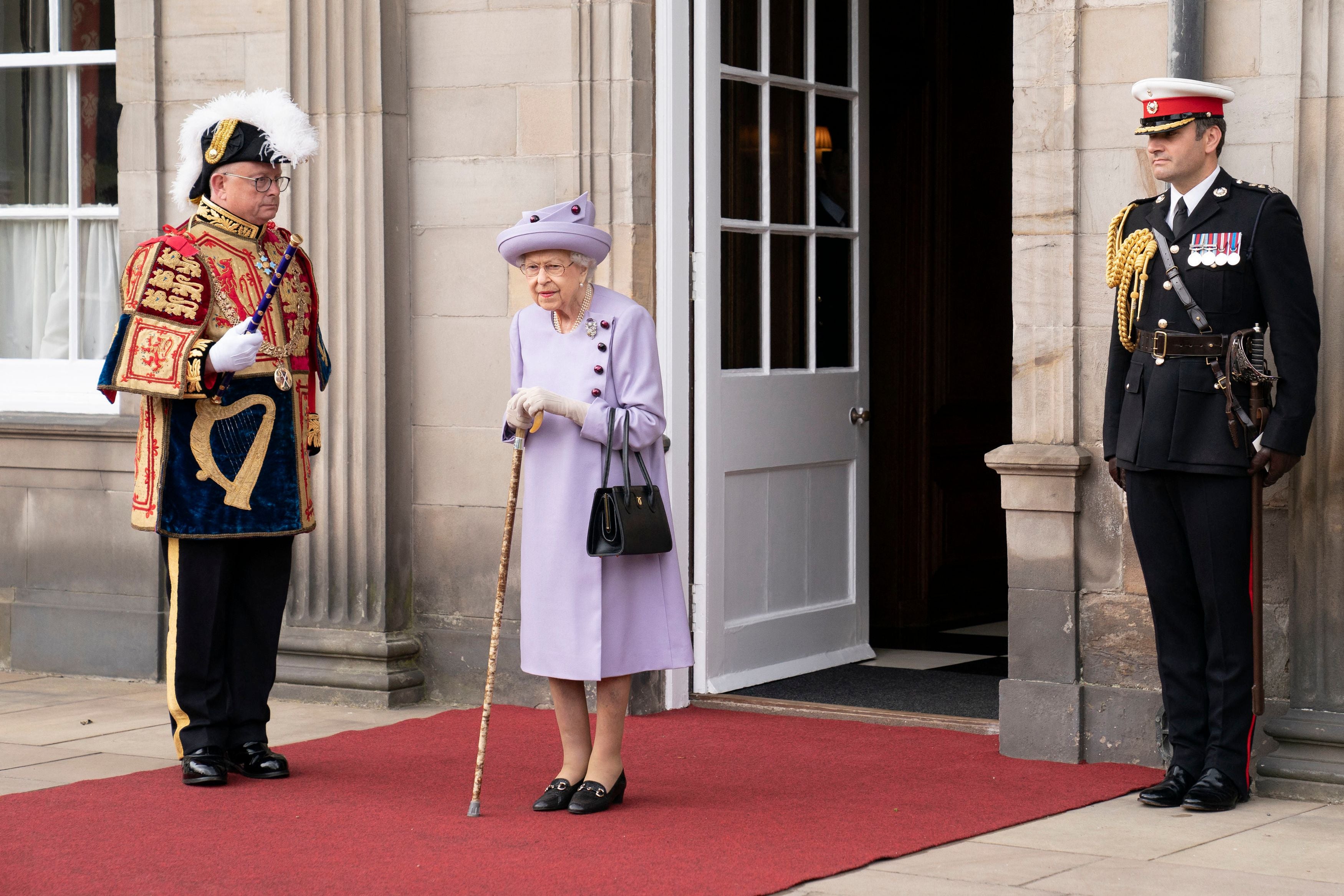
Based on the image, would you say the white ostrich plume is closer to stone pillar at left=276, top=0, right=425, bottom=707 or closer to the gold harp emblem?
the gold harp emblem

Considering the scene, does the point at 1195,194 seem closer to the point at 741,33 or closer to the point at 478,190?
the point at 741,33

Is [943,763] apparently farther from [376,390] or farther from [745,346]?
[376,390]

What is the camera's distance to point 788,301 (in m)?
6.85

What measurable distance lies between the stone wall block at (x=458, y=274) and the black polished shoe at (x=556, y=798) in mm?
2086

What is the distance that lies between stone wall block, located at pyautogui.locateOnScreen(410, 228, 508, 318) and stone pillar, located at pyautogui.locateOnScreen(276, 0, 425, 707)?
56 millimetres

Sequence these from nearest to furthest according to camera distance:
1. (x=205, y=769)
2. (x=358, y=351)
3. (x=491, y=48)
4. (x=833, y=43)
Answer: (x=205, y=769), (x=491, y=48), (x=358, y=351), (x=833, y=43)

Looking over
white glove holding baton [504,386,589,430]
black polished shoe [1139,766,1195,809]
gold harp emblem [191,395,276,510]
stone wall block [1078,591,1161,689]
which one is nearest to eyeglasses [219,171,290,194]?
gold harp emblem [191,395,276,510]

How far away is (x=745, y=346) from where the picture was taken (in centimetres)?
670

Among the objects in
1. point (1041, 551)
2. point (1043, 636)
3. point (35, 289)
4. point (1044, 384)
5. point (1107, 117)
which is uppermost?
point (1107, 117)

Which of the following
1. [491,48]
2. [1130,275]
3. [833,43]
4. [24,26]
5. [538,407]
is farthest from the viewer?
[24,26]

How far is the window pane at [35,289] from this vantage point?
7676 mm

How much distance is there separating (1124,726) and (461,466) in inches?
94.3

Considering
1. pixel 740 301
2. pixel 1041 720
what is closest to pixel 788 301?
pixel 740 301

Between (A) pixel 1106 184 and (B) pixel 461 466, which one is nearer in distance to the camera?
(A) pixel 1106 184
